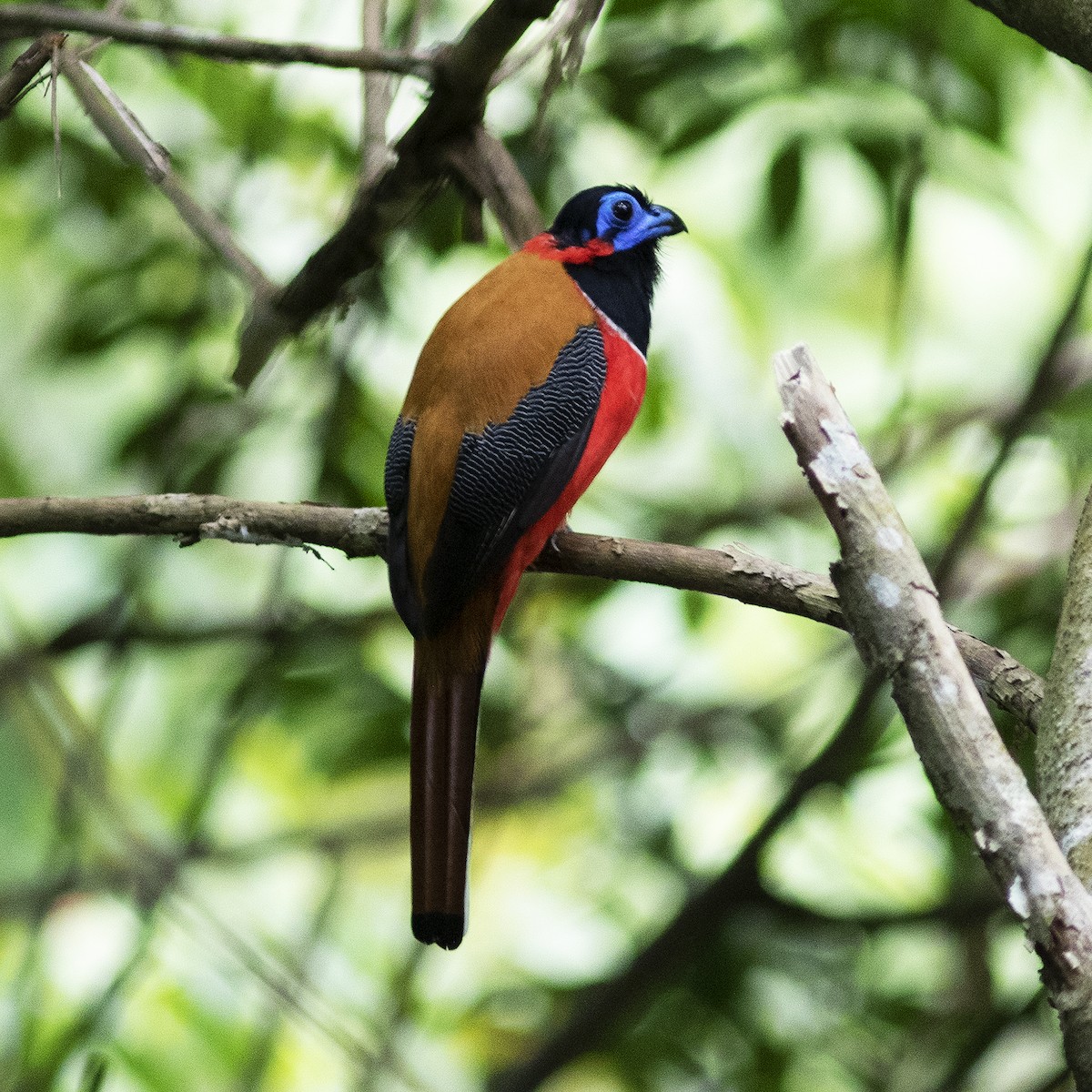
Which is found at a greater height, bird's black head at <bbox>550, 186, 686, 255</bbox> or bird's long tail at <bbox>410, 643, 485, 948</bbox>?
bird's black head at <bbox>550, 186, 686, 255</bbox>

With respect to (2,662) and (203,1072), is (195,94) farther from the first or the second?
(203,1072)

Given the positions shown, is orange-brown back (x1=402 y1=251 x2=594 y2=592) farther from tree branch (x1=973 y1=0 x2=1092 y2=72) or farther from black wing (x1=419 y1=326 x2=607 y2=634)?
tree branch (x1=973 y1=0 x2=1092 y2=72)

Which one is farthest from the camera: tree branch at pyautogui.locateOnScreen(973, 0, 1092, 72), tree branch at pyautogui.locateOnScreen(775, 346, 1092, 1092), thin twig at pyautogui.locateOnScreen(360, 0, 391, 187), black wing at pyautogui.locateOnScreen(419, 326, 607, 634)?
thin twig at pyautogui.locateOnScreen(360, 0, 391, 187)

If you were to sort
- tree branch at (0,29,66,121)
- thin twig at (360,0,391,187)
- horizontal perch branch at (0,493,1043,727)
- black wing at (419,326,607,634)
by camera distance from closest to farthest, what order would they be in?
horizontal perch branch at (0,493,1043,727)
tree branch at (0,29,66,121)
black wing at (419,326,607,634)
thin twig at (360,0,391,187)

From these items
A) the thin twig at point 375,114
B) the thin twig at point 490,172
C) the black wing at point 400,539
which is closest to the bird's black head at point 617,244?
the thin twig at point 490,172

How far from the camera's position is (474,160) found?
2.49 meters

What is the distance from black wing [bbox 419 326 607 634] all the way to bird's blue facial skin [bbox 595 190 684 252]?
56cm

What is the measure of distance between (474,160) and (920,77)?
0.98m

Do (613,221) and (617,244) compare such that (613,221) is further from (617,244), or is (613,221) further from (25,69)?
(25,69)

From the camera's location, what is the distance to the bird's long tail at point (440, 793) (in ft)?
7.86

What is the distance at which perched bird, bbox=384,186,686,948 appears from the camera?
2381mm

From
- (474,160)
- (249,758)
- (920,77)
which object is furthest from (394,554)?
(249,758)

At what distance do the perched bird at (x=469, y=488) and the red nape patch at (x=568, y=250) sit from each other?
0.70 ft

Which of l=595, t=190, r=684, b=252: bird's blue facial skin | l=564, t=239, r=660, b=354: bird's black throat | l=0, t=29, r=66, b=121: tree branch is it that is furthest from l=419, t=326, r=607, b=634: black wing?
l=0, t=29, r=66, b=121: tree branch
